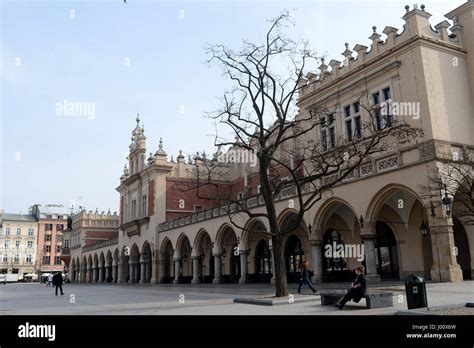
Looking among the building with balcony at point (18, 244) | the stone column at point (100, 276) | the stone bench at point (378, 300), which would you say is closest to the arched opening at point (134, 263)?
the stone column at point (100, 276)

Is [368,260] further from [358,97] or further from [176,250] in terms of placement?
[176,250]

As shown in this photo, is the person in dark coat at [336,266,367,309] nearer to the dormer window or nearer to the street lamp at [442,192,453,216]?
the street lamp at [442,192,453,216]

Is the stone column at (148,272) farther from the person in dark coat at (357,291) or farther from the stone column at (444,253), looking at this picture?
the person in dark coat at (357,291)

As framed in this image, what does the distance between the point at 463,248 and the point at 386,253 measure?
3919 millimetres

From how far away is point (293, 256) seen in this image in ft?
101

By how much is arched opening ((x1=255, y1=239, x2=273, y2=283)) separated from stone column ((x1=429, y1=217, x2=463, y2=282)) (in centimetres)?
1565

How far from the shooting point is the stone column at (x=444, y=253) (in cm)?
1802

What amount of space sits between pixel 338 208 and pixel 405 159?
6690 millimetres

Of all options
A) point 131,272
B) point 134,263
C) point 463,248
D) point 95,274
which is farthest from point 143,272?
point 463,248

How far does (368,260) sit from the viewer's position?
21000 mm

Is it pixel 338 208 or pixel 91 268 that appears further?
pixel 91 268

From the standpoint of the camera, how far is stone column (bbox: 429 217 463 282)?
18016 millimetres

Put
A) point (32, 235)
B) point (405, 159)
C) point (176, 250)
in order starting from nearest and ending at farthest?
point (405, 159)
point (176, 250)
point (32, 235)
